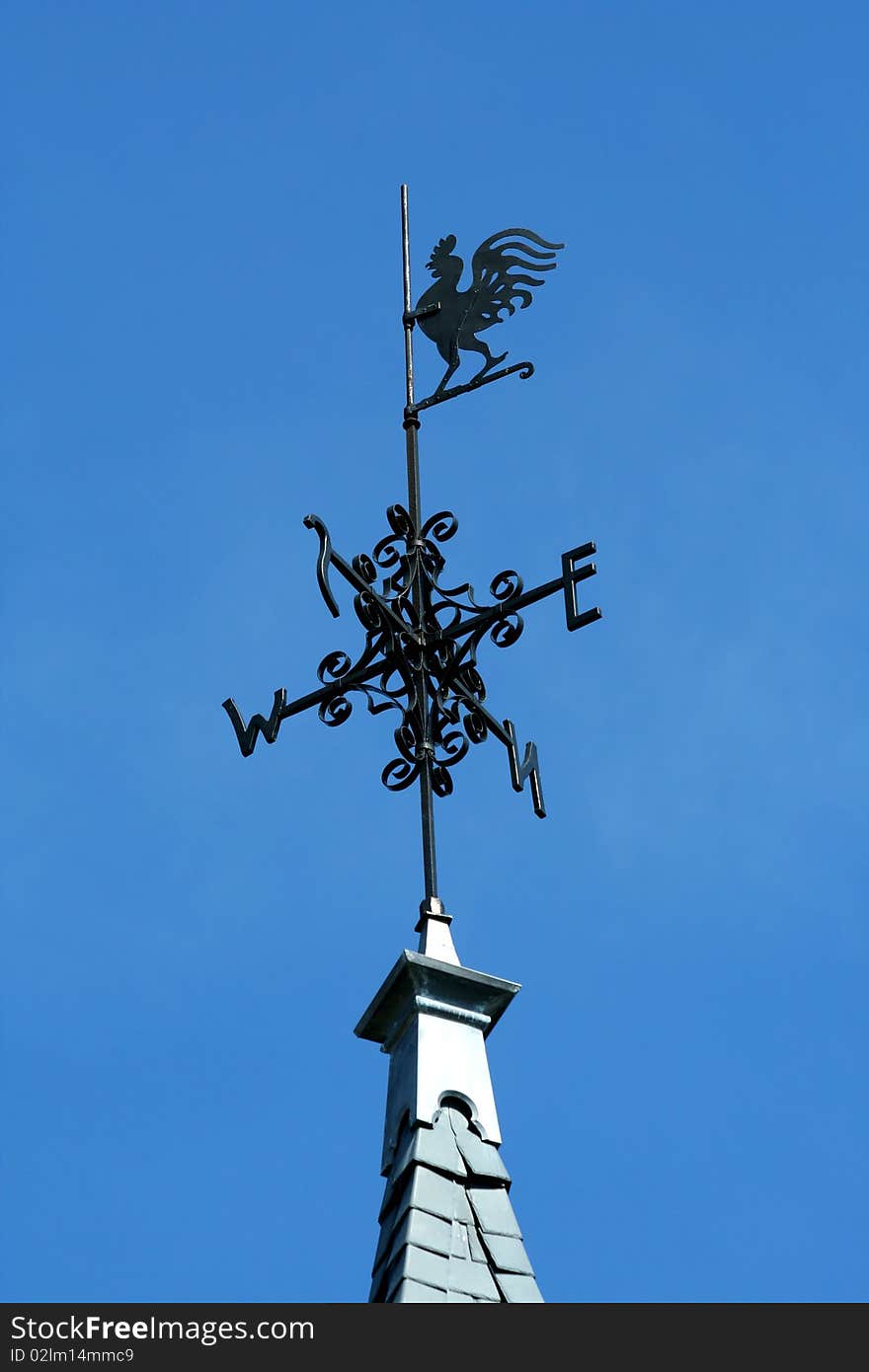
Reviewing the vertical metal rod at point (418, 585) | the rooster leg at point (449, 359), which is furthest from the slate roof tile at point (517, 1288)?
the rooster leg at point (449, 359)

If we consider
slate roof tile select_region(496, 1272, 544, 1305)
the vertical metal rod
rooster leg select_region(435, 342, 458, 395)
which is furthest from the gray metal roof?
rooster leg select_region(435, 342, 458, 395)

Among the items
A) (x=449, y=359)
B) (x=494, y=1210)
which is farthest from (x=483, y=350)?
(x=494, y=1210)

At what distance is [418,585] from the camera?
9250 mm

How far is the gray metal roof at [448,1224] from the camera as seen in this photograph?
7.11 metres

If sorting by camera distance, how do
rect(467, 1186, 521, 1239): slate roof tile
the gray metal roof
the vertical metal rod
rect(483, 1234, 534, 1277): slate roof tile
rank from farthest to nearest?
the vertical metal rod, rect(467, 1186, 521, 1239): slate roof tile, rect(483, 1234, 534, 1277): slate roof tile, the gray metal roof

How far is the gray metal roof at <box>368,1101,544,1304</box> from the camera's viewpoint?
7113 mm

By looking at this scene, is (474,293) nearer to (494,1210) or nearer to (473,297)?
(473,297)

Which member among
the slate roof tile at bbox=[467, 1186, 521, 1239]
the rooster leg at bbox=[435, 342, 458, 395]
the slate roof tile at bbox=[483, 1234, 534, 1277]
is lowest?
the slate roof tile at bbox=[483, 1234, 534, 1277]

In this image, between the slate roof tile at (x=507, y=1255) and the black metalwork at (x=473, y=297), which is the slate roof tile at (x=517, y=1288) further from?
the black metalwork at (x=473, y=297)

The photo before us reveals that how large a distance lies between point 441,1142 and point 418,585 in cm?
259

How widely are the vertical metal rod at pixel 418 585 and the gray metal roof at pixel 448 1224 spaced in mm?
1089

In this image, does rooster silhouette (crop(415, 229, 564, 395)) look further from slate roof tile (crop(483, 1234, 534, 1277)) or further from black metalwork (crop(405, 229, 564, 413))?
slate roof tile (crop(483, 1234, 534, 1277))
